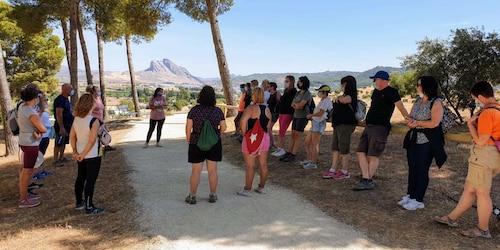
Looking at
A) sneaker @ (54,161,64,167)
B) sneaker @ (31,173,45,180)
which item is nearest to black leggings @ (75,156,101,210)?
sneaker @ (31,173,45,180)

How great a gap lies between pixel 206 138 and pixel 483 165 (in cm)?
314

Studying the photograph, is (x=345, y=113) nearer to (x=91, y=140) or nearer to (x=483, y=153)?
(x=483, y=153)

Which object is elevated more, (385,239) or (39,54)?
(39,54)

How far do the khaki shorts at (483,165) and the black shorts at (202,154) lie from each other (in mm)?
2983

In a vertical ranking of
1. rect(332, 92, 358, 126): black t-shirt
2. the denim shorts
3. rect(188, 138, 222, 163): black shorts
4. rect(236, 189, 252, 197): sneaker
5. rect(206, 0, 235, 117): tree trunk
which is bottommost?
rect(236, 189, 252, 197): sneaker

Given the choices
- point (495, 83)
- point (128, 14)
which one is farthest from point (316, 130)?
Result: point (128, 14)

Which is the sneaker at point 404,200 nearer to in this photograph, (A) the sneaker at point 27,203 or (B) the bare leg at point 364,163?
(B) the bare leg at point 364,163

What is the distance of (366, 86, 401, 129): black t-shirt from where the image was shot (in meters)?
5.00

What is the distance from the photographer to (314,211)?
475 centimetres

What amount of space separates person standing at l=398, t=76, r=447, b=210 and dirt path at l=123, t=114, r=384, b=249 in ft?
4.12

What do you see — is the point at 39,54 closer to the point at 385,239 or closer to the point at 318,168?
the point at 318,168

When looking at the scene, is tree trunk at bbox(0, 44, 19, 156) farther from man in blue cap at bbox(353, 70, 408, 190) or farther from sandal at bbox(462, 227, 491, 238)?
sandal at bbox(462, 227, 491, 238)

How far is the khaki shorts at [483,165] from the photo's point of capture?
3656 mm

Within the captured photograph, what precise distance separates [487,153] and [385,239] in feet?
4.48
